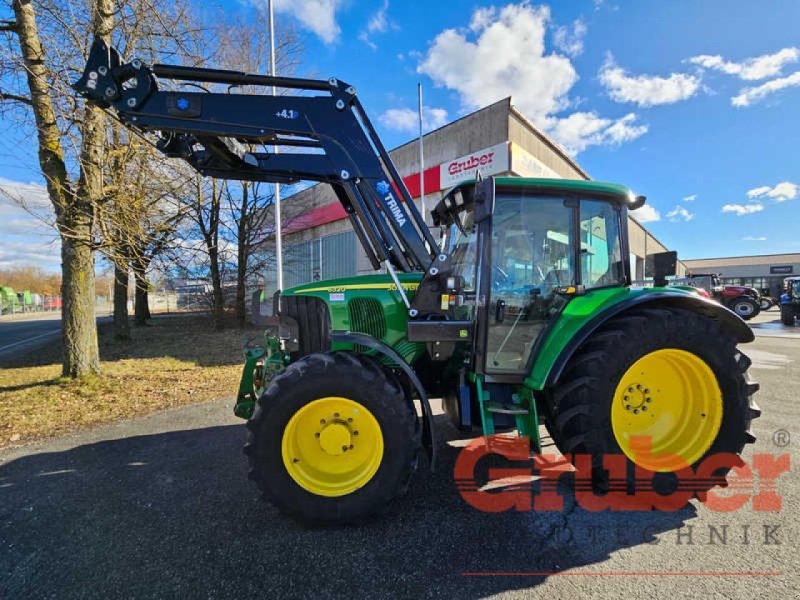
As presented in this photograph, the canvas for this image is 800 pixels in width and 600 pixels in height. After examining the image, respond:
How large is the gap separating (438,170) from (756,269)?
61182 millimetres

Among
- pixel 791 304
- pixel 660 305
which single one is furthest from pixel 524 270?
pixel 791 304

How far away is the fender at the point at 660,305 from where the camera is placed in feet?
8.64

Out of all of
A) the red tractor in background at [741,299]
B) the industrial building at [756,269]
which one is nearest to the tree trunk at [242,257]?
the red tractor in background at [741,299]

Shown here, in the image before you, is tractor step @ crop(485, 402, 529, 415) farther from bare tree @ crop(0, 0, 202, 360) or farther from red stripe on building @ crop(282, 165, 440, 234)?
red stripe on building @ crop(282, 165, 440, 234)

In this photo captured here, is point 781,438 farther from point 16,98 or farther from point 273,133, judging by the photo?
point 16,98

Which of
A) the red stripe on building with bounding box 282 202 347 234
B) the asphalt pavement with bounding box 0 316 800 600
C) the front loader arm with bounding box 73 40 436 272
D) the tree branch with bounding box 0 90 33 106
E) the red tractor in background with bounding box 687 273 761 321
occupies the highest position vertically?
the red stripe on building with bounding box 282 202 347 234

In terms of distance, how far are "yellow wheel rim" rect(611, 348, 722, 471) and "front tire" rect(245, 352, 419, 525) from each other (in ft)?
5.28

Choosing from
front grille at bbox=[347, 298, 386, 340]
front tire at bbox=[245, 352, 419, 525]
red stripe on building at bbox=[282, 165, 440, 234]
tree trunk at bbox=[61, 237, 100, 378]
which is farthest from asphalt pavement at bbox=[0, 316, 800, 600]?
red stripe on building at bbox=[282, 165, 440, 234]

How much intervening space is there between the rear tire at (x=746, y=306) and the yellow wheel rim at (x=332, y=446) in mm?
22064

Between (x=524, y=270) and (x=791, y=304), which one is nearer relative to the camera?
(x=524, y=270)

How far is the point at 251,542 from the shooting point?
7.61 ft

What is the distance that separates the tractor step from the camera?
2740mm

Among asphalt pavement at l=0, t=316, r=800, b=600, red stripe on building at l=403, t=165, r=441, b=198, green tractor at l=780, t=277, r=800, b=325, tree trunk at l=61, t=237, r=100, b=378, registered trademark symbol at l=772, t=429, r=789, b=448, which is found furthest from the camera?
green tractor at l=780, t=277, r=800, b=325

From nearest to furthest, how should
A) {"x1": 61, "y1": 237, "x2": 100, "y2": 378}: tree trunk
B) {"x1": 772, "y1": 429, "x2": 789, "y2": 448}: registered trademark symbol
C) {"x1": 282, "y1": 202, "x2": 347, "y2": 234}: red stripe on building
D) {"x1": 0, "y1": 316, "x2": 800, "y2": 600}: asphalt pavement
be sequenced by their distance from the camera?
{"x1": 0, "y1": 316, "x2": 800, "y2": 600}: asphalt pavement
{"x1": 772, "y1": 429, "x2": 789, "y2": 448}: registered trademark symbol
{"x1": 61, "y1": 237, "x2": 100, "y2": 378}: tree trunk
{"x1": 282, "y1": 202, "x2": 347, "y2": 234}: red stripe on building
